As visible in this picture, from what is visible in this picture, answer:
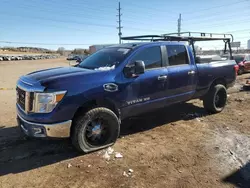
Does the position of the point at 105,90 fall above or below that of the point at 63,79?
below

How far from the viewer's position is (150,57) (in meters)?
4.87

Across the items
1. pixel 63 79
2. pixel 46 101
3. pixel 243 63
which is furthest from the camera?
pixel 243 63

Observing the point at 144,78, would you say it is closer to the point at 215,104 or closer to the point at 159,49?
the point at 159,49

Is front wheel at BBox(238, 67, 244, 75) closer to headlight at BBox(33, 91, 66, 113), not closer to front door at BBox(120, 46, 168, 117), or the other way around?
front door at BBox(120, 46, 168, 117)

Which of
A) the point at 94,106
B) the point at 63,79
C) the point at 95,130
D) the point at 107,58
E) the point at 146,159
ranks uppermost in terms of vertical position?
the point at 107,58

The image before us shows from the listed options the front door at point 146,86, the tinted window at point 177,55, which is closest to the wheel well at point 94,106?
the front door at point 146,86

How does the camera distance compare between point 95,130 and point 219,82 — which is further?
point 219,82

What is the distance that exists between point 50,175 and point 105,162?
2.85ft

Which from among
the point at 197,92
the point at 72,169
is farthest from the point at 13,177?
the point at 197,92

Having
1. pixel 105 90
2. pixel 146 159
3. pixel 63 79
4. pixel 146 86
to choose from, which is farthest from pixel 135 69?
pixel 146 159

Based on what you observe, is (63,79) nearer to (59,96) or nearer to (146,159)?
(59,96)

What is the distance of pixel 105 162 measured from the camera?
3803 millimetres

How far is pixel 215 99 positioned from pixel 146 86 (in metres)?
2.79

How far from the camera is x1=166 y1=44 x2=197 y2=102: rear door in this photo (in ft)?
16.9
